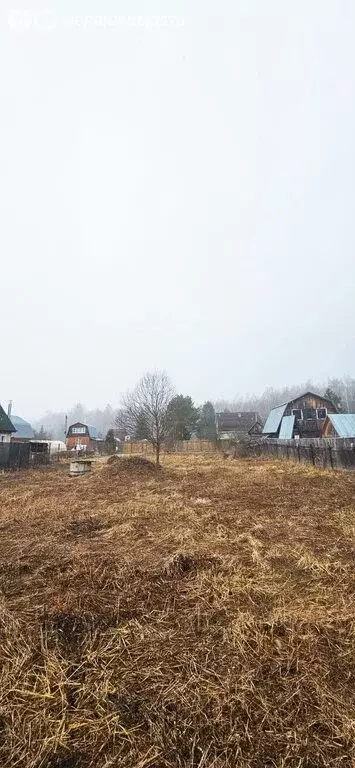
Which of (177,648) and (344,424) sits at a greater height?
(344,424)

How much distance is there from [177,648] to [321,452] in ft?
50.7

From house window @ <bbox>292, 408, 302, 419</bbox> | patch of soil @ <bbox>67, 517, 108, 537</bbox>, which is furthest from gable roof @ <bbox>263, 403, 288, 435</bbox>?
patch of soil @ <bbox>67, 517, 108, 537</bbox>

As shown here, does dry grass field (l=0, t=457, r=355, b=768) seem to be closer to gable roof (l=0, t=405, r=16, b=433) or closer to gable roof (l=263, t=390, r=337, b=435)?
gable roof (l=0, t=405, r=16, b=433)

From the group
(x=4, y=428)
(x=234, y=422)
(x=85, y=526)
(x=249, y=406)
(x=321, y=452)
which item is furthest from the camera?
(x=249, y=406)

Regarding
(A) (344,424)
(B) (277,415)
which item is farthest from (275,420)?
(A) (344,424)

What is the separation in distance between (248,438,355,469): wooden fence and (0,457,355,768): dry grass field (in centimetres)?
1035

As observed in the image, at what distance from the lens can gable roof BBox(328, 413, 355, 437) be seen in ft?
76.2

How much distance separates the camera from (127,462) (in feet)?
51.5

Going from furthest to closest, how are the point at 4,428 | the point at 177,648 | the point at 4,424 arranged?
the point at 4,424 → the point at 4,428 → the point at 177,648

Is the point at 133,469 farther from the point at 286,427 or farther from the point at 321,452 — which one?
the point at 286,427

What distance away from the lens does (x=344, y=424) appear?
2377 centimetres

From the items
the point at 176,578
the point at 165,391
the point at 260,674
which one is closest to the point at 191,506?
the point at 176,578

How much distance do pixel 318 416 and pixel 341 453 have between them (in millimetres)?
18535

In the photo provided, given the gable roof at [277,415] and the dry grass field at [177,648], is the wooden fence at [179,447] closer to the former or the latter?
the gable roof at [277,415]
